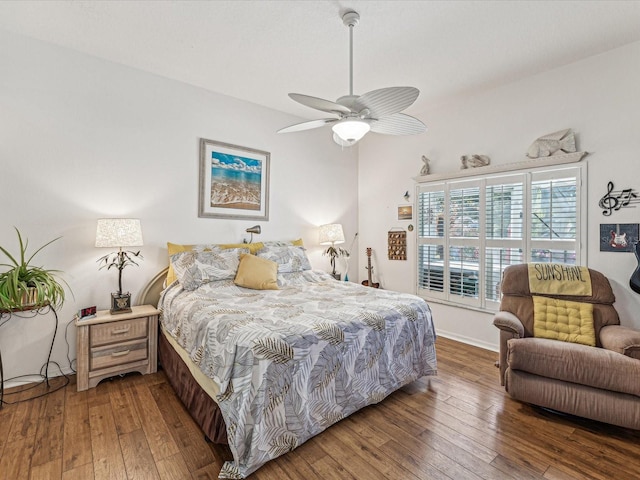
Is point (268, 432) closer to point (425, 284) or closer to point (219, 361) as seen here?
point (219, 361)

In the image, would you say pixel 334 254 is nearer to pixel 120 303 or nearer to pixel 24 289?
pixel 120 303

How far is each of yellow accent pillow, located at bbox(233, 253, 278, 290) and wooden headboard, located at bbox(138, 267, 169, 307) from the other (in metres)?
0.81

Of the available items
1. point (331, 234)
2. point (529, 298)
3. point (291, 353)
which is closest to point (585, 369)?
point (529, 298)

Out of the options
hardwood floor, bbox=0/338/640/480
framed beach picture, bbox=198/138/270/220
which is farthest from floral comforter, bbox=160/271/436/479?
framed beach picture, bbox=198/138/270/220

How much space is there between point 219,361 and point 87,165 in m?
2.28

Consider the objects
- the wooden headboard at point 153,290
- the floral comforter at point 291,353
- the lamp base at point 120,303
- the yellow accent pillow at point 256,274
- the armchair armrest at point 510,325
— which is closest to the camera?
the floral comforter at point 291,353

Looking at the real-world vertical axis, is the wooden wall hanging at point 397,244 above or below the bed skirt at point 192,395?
above

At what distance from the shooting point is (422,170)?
392 centimetres

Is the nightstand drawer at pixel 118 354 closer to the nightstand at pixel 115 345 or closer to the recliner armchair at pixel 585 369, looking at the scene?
the nightstand at pixel 115 345

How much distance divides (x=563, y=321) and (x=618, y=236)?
3.01 ft

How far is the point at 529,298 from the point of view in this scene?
269cm

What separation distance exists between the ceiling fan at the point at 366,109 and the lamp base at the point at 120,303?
2078mm

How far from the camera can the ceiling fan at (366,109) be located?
186cm

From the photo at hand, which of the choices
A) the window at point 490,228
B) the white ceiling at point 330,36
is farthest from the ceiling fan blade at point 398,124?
the window at point 490,228
